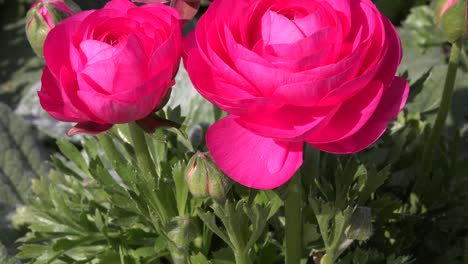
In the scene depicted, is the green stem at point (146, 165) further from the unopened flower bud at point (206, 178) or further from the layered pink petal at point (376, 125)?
the layered pink petal at point (376, 125)

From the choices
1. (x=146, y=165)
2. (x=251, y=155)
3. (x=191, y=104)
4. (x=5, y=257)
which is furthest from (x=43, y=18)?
(x=191, y=104)

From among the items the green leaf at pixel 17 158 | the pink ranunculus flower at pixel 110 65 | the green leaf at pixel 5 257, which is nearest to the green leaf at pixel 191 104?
the green leaf at pixel 17 158

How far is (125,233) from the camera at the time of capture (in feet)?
2.83

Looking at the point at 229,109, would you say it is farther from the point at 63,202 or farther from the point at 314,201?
the point at 63,202

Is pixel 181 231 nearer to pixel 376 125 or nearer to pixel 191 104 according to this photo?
pixel 376 125

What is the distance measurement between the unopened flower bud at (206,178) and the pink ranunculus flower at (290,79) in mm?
57

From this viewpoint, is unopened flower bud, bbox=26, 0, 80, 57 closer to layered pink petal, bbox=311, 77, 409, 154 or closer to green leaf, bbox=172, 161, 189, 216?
green leaf, bbox=172, 161, 189, 216

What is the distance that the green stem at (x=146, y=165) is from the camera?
0.71 meters

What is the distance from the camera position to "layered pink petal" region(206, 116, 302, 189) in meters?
0.56

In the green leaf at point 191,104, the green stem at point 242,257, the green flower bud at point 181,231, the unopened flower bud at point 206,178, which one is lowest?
the green leaf at point 191,104

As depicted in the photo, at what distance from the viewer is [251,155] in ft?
1.89

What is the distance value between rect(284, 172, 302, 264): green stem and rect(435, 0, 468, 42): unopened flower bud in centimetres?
27

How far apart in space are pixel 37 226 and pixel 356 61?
1.75 ft

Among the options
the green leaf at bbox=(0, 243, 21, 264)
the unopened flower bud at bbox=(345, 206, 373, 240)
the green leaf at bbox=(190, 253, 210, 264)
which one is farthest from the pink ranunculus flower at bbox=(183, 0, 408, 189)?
the green leaf at bbox=(0, 243, 21, 264)
